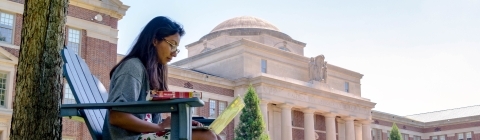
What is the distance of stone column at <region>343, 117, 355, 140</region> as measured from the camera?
128 feet

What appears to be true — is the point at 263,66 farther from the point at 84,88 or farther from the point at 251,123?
the point at 84,88

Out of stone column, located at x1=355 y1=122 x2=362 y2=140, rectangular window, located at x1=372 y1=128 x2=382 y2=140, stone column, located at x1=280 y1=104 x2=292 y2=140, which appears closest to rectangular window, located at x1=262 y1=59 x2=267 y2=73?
stone column, located at x1=280 y1=104 x2=292 y2=140

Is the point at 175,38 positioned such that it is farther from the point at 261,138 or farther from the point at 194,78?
the point at 194,78

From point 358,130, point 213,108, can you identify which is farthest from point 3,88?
point 358,130

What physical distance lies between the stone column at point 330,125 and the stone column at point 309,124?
6.17 ft

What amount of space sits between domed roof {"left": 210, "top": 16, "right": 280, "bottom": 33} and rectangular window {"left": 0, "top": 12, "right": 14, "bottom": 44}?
21.2m

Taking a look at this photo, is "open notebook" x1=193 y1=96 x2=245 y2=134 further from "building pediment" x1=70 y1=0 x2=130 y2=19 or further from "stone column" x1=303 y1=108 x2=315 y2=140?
"stone column" x1=303 y1=108 x2=315 y2=140

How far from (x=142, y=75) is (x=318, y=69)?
34.3m

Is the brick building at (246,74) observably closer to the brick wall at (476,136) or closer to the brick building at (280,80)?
the brick building at (280,80)

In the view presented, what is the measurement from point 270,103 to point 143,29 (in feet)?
98.6

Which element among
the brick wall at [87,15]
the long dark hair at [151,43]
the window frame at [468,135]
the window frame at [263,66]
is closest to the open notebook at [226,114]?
the long dark hair at [151,43]

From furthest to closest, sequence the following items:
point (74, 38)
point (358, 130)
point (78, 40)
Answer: point (358, 130)
point (78, 40)
point (74, 38)

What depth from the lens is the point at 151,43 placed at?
3.83 metres

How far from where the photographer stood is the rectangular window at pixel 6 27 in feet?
69.3
